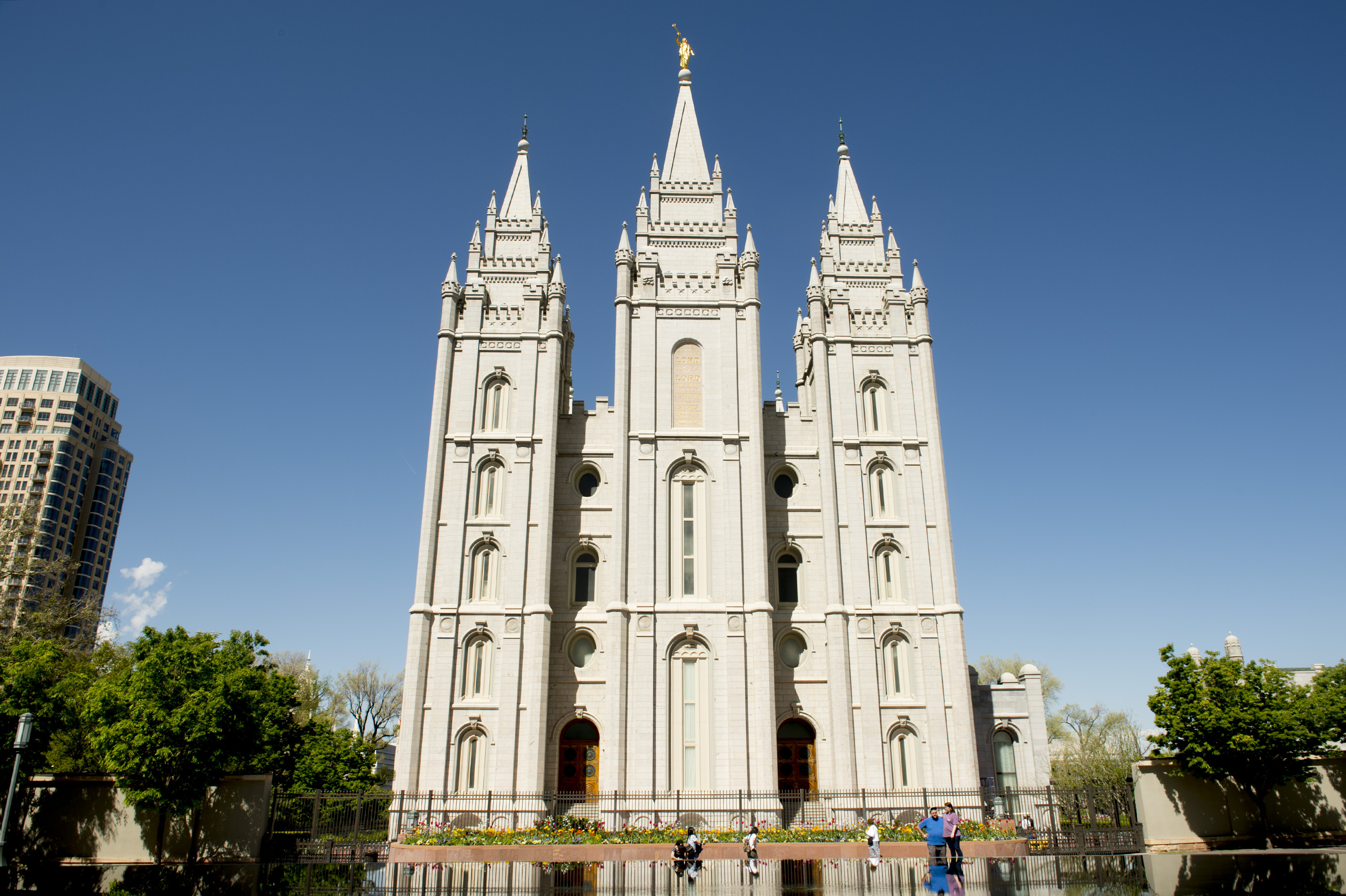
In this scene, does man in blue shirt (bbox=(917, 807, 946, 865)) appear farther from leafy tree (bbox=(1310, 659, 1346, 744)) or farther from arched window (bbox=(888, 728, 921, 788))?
leafy tree (bbox=(1310, 659, 1346, 744))

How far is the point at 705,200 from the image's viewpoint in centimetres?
3794

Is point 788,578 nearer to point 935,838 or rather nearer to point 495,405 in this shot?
point 495,405

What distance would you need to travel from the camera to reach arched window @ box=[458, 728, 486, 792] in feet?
94.8

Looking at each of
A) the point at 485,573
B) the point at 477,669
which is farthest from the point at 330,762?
the point at 485,573

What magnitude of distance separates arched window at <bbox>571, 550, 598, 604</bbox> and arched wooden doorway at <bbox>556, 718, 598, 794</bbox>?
14.4ft

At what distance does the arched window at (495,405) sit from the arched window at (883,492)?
1441cm

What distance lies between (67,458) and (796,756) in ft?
276

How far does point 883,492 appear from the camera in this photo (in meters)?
33.7

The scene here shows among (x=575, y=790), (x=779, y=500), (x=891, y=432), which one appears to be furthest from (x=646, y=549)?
(x=891, y=432)

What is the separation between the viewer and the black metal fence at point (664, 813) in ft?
83.9

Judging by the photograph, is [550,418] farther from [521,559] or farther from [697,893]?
[697,893]

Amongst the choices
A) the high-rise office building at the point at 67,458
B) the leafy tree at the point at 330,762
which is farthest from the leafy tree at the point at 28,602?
the high-rise office building at the point at 67,458

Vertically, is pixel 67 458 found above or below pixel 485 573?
above

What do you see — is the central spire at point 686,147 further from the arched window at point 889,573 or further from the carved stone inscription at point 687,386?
the arched window at point 889,573
